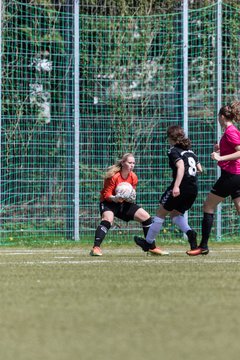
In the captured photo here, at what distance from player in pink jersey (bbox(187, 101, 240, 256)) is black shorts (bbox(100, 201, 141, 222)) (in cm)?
103

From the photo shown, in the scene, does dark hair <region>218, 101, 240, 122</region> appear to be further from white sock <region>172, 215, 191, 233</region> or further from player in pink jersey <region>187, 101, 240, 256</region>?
white sock <region>172, 215, 191, 233</region>

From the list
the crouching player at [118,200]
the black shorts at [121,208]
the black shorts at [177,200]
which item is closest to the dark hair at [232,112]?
the black shorts at [177,200]

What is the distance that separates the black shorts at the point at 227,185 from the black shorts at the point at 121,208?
122cm

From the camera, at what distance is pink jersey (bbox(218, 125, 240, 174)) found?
1264 cm

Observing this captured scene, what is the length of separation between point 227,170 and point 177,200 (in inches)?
27.8

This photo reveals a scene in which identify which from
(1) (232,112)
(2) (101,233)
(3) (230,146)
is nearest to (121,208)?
(2) (101,233)

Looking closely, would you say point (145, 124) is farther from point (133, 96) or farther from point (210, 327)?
point (210, 327)

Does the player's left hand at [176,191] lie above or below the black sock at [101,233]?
above

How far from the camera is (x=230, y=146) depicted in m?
12.6

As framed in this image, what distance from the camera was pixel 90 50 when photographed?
711 inches

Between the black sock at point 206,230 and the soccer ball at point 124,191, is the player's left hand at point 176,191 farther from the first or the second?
the soccer ball at point 124,191

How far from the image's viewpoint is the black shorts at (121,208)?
13.4 m

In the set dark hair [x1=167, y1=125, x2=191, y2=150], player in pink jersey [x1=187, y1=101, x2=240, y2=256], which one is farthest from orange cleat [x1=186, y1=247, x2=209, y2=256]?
dark hair [x1=167, y1=125, x2=191, y2=150]

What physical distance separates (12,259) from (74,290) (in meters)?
4.54
